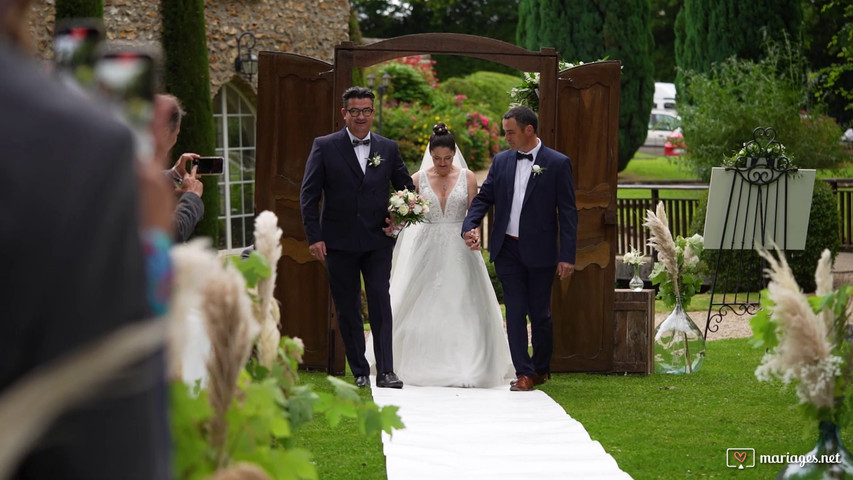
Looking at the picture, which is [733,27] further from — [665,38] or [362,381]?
[665,38]

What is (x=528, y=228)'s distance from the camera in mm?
7957

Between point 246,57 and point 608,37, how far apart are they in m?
10.4

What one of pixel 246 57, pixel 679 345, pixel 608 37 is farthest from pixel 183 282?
pixel 608 37

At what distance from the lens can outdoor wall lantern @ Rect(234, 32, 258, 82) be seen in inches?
738

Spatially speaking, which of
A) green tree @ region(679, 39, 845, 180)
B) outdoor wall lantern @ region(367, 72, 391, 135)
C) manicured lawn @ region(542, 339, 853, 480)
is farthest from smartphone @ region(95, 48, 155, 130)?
outdoor wall lantern @ region(367, 72, 391, 135)

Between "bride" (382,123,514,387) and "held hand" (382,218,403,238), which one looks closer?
"held hand" (382,218,403,238)

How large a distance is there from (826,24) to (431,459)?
34.6m

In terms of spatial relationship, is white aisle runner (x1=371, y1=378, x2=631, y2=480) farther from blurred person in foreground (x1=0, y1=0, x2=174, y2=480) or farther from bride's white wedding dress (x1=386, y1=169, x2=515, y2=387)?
blurred person in foreground (x1=0, y1=0, x2=174, y2=480)

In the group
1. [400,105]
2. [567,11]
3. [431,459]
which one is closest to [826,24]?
[567,11]

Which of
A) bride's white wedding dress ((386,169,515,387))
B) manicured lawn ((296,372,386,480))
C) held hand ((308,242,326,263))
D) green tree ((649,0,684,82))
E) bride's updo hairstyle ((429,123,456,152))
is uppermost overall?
green tree ((649,0,684,82))

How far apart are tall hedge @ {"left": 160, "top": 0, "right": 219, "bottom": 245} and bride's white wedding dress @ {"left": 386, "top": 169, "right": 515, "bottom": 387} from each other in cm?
690

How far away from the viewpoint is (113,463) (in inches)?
43.9

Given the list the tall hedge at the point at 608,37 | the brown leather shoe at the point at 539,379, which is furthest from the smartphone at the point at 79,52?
the tall hedge at the point at 608,37

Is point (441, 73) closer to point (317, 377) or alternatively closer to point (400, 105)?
point (400, 105)
